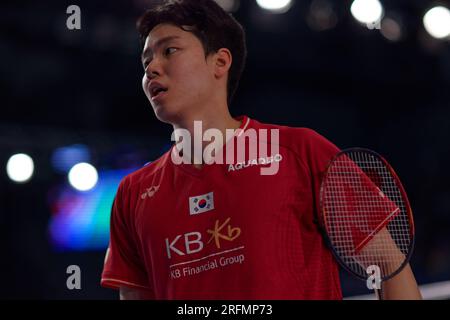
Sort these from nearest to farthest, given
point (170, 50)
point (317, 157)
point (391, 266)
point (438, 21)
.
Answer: point (391, 266) → point (317, 157) → point (170, 50) → point (438, 21)

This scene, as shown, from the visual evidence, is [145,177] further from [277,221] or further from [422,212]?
[422,212]

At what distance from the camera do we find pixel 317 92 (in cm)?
565

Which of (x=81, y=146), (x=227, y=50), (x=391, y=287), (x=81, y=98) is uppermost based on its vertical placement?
A: (x=81, y=98)

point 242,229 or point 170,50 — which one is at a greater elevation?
point 170,50

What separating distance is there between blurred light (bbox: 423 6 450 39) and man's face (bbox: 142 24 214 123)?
3362 millimetres

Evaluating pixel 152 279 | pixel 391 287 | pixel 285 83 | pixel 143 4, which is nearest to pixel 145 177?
pixel 152 279

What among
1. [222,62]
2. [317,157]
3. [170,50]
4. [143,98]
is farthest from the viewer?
[143,98]

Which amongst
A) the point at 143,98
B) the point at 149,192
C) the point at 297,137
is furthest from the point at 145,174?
the point at 143,98

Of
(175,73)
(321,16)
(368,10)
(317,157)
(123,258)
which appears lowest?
(123,258)

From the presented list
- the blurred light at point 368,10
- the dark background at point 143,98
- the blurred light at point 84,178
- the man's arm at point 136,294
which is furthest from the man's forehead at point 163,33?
the blurred light at point 84,178

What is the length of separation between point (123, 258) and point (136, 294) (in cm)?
11

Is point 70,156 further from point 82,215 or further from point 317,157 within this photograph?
point 317,157

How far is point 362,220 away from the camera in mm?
1605

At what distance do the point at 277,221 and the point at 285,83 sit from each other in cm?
407
